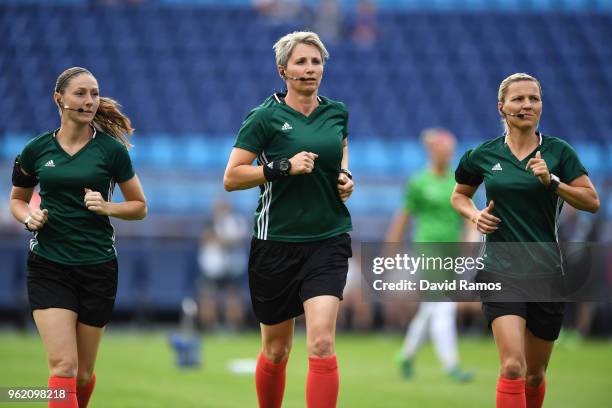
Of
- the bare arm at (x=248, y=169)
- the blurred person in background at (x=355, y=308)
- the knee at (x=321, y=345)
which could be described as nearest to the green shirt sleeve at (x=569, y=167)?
the bare arm at (x=248, y=169)

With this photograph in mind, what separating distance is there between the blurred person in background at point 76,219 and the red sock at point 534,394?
2.82m

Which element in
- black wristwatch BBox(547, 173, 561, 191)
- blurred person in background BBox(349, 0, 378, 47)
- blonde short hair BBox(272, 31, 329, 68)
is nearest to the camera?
black wristwatch BBox(547, 173, 561, 191)

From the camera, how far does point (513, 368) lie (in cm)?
638

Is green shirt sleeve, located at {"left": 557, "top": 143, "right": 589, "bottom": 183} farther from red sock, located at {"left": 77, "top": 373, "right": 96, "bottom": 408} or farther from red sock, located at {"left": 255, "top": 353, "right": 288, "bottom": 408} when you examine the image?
red sock, located at {"left": 77, "top": 373, "right": 96, "bottom": 408}

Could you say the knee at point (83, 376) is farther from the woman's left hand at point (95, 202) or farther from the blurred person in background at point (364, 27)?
the blurred person in background at point (364, 27)

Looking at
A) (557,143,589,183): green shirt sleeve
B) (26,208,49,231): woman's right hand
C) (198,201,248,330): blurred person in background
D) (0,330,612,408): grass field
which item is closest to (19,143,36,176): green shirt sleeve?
(26,208,49,231): woman's right hand

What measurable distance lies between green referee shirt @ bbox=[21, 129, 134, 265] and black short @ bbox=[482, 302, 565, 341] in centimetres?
251

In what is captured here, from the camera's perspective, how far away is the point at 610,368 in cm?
1304

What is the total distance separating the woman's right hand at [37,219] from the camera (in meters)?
6.48

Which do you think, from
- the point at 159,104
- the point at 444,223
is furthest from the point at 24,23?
the point at 444,223

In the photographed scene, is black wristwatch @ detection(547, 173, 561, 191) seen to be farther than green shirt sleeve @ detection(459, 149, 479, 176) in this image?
No

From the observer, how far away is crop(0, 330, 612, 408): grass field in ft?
31.6

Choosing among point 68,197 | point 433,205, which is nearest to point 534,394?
point 68,197

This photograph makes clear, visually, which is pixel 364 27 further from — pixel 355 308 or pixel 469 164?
pixel 469 164
